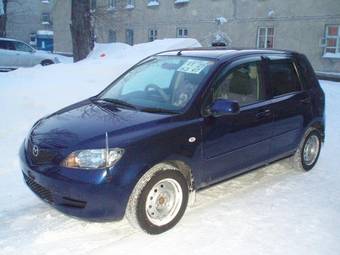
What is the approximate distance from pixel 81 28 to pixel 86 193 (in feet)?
33.6

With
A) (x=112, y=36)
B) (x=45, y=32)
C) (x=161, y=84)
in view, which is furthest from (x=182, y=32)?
(x=161, y=84)

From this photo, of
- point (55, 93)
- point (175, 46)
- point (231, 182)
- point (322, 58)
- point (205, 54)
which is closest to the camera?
point (205, 54)

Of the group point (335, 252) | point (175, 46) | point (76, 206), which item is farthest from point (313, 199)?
point (175, 46)

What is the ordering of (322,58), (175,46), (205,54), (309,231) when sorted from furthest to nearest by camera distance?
(322,58)
(175,46)
(205,54)
(309,231)

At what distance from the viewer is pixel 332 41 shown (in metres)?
20.4

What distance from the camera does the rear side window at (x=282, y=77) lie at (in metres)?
5.18

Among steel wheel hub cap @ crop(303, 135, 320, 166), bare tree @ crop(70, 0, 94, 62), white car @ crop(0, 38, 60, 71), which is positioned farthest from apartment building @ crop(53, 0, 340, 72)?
steel wheel hub cap @ crop(303, 135, 320, 166)

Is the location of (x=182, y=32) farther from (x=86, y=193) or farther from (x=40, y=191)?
(x=86, y=193)

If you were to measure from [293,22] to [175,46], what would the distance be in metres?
12.2

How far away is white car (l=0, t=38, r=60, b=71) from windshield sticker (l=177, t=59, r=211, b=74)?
1683 centimetres

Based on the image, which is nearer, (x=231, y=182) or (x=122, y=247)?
(x=122, y=247)

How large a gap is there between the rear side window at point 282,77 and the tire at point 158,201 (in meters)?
1.86

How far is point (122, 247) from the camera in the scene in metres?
3.71

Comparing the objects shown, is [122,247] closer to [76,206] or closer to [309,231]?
[76,206]
